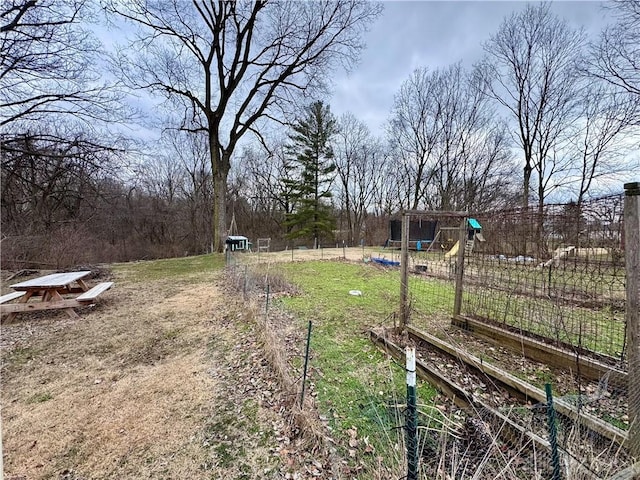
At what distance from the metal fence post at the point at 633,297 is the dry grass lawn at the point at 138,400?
80.7 inches

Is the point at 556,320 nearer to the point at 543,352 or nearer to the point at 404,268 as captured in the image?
the point at 543,352

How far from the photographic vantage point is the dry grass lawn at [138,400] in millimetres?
1817

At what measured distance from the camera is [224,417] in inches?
87.7

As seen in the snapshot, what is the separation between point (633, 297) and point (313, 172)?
896 inches

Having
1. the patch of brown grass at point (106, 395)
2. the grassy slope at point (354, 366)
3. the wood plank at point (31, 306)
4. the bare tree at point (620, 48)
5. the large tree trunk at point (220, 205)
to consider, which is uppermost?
the bare tree at point (620, 48)

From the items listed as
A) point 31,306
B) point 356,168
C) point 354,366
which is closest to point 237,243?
point 31,306

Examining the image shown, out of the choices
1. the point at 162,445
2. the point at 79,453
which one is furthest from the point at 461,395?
the point at 79,453

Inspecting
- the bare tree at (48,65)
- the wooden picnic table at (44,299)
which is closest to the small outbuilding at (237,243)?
the bare tree at (48,65)

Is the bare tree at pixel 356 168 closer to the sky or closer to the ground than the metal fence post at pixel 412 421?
closer to the sky

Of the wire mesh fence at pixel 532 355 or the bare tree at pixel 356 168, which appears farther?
the bare tree at pixel 356 168

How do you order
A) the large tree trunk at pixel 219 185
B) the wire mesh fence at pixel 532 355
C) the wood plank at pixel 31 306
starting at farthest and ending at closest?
the large tree trunk at pixel 219 185 < the wood plank at pixel 31 306 < the wire mesh fence at pixel 532 355

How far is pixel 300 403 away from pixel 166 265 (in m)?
9.22

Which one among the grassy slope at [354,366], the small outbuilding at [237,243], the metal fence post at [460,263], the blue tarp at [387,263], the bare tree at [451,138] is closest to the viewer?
the grassy slope at [354,366]

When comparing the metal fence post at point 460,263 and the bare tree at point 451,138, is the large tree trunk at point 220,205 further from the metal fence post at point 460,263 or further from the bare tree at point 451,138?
the bare tree at point 451,138
